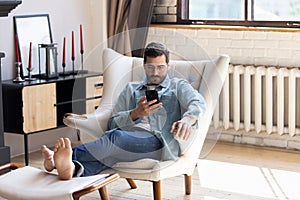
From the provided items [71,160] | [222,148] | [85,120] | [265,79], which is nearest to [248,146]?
[222,148]

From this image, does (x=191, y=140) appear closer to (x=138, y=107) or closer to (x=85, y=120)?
(x=138, y=107)

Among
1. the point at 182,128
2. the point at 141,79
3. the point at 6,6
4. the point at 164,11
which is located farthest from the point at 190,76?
the point at 164,11

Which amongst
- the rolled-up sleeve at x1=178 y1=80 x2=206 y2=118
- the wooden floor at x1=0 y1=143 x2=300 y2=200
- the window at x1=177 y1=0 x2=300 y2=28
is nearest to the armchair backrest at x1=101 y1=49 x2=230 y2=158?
the rolled-up sleeve at x1=178 y1=80 x2=206 y2=118

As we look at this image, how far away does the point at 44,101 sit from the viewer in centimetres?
449

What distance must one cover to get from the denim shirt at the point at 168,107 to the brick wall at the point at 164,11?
73.3 inches

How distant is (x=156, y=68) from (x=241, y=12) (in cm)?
188

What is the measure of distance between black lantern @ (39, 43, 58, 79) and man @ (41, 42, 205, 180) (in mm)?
1196

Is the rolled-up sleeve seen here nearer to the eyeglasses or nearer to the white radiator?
the eyeglasses

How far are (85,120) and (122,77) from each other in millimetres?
473

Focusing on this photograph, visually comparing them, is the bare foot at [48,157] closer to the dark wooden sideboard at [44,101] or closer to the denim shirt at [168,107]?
the denim shirt at [168,107]

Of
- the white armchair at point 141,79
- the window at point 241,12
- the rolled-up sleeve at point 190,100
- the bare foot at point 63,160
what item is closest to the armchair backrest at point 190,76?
the white armchair at point 141,79

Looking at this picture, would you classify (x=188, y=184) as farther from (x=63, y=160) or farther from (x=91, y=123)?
(x=63, y=160)

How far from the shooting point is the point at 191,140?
351cm

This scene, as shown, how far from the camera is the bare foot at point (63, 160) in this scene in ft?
10.1
